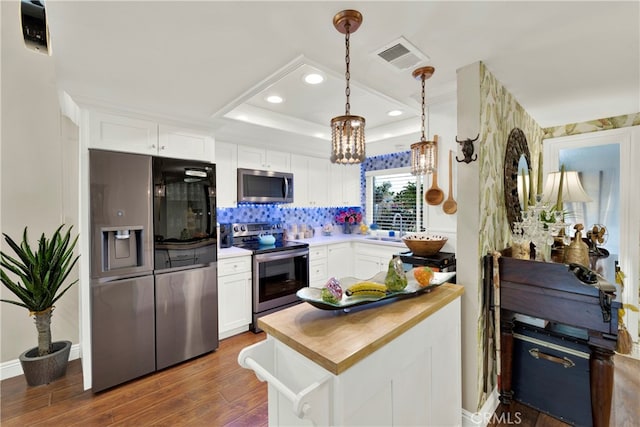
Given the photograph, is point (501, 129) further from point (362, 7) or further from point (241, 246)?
point (241, 246)

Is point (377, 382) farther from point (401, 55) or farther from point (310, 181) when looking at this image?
point (310, 181)

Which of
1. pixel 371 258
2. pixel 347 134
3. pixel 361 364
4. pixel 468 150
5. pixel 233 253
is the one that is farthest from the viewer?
pixel 371 258

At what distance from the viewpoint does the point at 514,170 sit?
2.29m

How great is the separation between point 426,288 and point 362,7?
4.85ft

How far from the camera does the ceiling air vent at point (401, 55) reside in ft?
4.98

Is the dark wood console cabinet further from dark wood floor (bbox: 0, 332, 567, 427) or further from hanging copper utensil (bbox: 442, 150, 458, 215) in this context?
hanging copper utensil (bbox: 442, 150, 458, 215)

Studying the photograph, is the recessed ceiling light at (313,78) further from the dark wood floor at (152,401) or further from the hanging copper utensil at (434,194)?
the dark wood floor at (152,401)

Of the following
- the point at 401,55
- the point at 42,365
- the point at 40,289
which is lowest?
the point at 42,365

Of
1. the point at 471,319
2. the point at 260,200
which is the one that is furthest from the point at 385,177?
the point at 471,319

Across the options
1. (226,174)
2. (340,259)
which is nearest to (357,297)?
(226,174)

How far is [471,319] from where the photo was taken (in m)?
1.85

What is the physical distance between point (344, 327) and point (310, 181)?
10.6 feet

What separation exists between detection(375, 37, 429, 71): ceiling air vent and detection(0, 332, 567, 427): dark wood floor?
2.45 metres

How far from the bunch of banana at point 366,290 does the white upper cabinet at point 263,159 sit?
2534 mm
